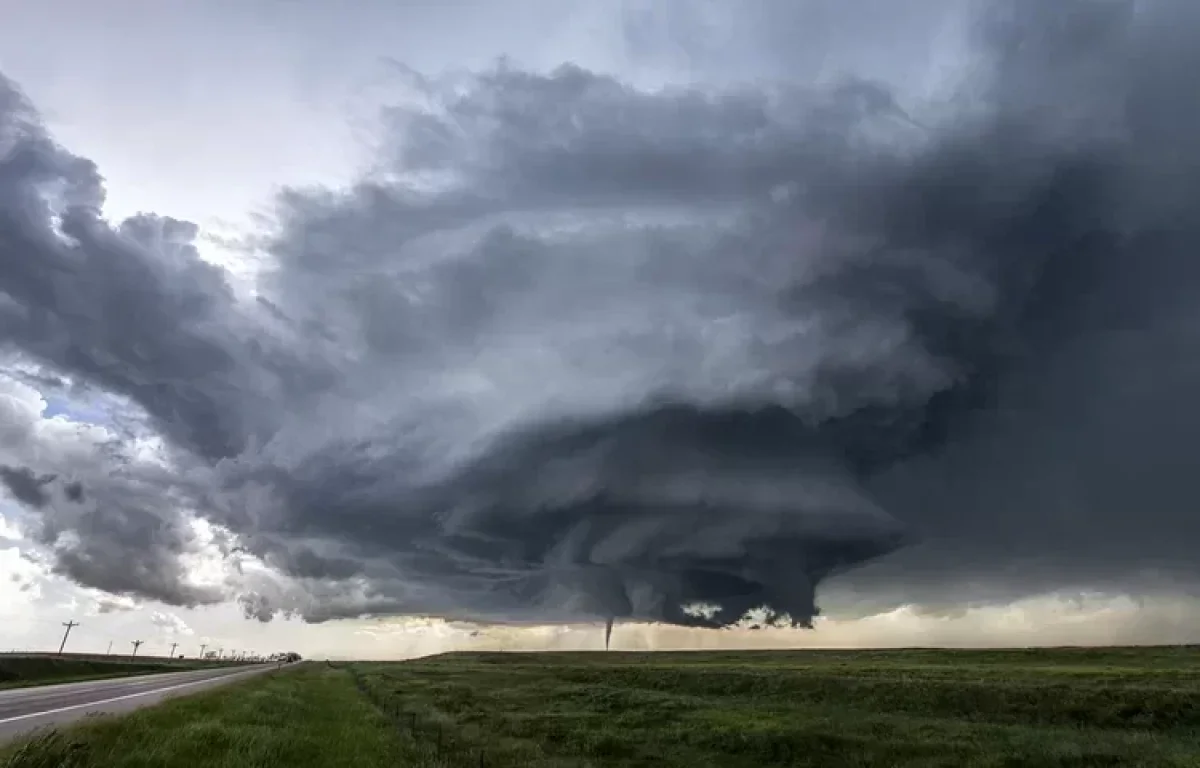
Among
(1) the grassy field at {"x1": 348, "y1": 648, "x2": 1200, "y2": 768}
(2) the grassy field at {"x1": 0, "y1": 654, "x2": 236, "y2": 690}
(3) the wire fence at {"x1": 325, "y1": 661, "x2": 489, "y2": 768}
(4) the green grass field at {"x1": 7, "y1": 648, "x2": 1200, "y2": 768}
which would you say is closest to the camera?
(4) the green grass field at {"x1": 7, "y1": 648, "x2": 1200, "y2": 768}

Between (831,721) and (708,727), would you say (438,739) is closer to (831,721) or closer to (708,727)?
(708,727)

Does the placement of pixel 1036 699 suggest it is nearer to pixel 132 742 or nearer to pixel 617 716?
pixel 617 716

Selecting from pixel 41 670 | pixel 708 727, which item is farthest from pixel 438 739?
pixel 41 670

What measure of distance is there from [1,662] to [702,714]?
10529 centimetres

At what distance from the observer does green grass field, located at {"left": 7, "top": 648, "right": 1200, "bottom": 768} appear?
124 feet

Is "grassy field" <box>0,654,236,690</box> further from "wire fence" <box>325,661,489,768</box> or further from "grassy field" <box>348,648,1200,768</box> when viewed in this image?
"wire fence" <box>325,661,489,768</box>

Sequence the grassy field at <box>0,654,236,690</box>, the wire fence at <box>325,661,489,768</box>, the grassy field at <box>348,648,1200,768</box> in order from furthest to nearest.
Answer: the grassy field at <box>0,654,236,690</box> < the grassy field at <box>348,648,1200,768</box> < the wire fence at <box>325,661,489,768</box>

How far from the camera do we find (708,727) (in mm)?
58938

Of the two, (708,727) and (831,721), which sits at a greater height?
(831,721)

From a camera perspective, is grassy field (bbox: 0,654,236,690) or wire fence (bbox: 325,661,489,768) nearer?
wire fence (bbox: 325,661,489,768)

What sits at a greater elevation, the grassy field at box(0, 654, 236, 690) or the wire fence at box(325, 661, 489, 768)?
the grassy field at box(0, 654, 236, 690)

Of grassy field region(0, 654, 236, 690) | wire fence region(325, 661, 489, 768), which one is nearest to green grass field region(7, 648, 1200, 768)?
wire fence region(325, 661, 489, 768)

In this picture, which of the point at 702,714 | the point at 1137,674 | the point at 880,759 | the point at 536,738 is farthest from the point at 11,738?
the point at 1137,674

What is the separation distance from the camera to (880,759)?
4659 cm
